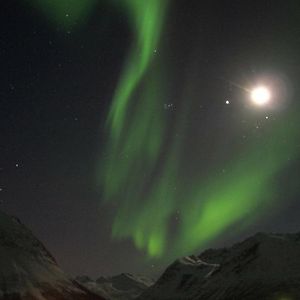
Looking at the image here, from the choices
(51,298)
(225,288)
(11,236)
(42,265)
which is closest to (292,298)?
(225,288)

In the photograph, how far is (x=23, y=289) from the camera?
147 m

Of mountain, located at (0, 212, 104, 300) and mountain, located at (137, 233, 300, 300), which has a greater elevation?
mountain, located at (0, 212, 104, 300)

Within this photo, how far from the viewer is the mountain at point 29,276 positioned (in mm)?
146625

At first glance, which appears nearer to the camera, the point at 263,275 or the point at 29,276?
the point at 263,275

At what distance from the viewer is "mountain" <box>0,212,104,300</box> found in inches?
5773

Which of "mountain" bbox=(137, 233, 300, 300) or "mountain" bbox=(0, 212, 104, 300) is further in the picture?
"mountain" bbox=(0, 212, 104, 300)

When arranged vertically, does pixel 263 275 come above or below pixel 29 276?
below

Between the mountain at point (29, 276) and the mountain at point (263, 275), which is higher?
the mountain at point (29, 276)

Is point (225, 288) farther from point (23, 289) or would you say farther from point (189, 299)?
point (23, 289)

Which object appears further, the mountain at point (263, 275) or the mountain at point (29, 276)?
the mountain at point (29, 276)

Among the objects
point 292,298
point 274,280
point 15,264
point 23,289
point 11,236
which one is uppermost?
point 11,236

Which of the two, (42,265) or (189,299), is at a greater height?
(42,265)

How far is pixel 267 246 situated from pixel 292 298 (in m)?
65.0

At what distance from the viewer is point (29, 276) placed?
536ft
